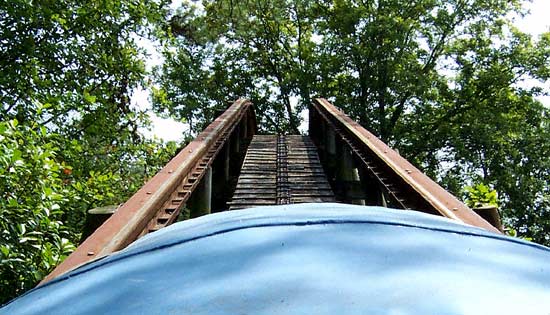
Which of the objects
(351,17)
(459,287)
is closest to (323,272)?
(459,287)

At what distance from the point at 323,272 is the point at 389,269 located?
0.41 ft

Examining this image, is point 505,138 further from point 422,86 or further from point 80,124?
point 80,124

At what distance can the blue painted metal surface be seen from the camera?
0.87 metres

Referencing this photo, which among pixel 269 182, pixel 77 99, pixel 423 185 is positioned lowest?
pixel 269 182

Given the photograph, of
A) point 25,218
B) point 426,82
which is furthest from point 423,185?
point 426,82

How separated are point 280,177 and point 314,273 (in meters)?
4.98

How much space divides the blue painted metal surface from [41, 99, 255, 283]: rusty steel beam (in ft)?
1.27

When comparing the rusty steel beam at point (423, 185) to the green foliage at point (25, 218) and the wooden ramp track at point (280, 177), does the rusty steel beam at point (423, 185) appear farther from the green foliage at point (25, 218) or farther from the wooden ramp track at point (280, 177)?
the green foliage at point (25, 218)

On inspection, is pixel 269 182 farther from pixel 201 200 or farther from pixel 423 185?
pixel 423 185

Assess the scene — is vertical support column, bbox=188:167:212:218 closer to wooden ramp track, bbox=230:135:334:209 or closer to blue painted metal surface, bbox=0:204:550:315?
wooden ramp track, bbox=230:135:334:209

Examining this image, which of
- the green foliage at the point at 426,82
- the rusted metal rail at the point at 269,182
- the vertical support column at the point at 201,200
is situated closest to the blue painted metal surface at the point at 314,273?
the rusted metal rail at the point at 269,182

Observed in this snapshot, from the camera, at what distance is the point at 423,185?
303 cm

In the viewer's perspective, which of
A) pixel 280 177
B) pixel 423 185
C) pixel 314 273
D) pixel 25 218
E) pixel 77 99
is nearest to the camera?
pixel 314 273

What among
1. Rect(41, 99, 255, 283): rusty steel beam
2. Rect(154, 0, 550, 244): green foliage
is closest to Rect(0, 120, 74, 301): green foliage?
Rect(41, 99, 255, 283): rusty steel beam
